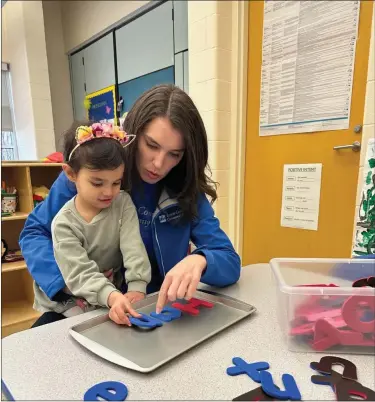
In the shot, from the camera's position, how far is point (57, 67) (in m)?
3.27

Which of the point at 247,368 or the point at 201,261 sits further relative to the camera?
the point at 201,261

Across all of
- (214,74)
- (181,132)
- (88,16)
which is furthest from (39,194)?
(88,16)

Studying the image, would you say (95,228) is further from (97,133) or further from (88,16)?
(88,16)

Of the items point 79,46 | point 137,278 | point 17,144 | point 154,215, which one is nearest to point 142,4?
point 79,46

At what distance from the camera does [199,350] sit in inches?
20.0

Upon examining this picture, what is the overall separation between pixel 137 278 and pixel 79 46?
9.81ft

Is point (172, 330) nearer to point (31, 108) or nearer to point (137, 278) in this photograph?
point (137, 278)

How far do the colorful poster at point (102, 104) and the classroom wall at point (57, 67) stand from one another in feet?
1.03

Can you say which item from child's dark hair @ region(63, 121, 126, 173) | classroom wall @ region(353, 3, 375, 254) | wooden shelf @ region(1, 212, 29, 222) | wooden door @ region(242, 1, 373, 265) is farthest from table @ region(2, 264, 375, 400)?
wooden shelf @ region(1, 212, 29, 222)

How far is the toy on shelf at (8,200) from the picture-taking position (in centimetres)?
176

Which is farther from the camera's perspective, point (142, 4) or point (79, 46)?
point (79, 46)

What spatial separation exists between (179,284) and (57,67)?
332 centimetres

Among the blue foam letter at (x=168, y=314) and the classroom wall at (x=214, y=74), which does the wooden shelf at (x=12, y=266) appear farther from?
the blue foam letter at (x=168, y=314)

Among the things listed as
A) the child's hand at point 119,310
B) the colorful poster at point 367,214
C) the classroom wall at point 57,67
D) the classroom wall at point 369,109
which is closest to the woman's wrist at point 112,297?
the child's hand at point 119,310
